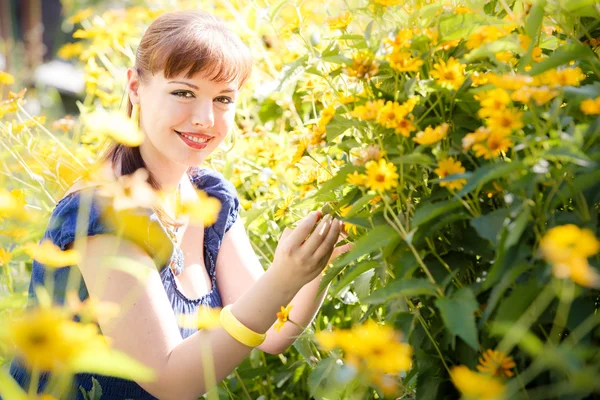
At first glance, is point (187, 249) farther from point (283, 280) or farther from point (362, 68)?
point (362, 68)

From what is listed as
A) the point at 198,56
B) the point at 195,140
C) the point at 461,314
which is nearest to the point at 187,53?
the point at 198,56

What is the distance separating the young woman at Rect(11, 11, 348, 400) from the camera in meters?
1.10

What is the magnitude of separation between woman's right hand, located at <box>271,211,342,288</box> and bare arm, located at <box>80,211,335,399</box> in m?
0.01

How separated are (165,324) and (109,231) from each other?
0.58 feet

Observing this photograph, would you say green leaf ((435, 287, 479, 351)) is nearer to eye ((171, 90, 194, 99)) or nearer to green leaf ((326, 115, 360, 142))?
green leaf ((326, 115, 360, 142))

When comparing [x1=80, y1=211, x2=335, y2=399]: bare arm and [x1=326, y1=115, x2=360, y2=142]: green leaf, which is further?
[x1=80, y1=211, x2=335, y2=399]: bare arm

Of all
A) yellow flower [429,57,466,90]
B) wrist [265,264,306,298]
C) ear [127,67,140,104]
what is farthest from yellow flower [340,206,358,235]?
ear [127,67,140,104]

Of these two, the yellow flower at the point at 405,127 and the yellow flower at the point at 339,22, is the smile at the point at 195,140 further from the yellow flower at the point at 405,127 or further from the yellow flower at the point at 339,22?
the yellow flower at the point at 405,127

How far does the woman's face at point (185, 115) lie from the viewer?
1.24m

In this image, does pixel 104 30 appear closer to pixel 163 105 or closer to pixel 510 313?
pixel 163 105

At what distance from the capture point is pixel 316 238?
1034mm

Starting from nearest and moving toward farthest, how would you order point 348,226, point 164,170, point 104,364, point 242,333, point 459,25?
point 104,364
point 459,25
point 348,226
point 242,333
point 164,170

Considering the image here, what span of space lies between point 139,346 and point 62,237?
0.23 m

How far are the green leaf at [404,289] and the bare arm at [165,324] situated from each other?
0.30m
